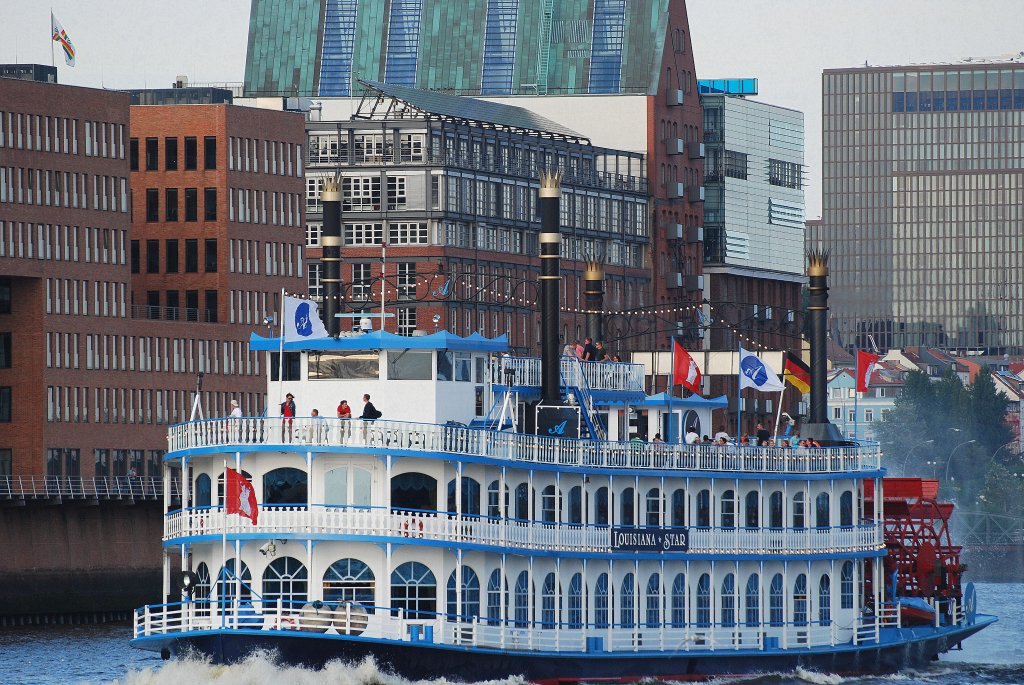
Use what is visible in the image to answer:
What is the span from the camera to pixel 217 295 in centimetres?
14388

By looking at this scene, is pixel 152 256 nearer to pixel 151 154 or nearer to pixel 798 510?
pixel 151 154

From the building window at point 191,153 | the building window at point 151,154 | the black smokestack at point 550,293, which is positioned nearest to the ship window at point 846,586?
the black smokestack at point 550,293

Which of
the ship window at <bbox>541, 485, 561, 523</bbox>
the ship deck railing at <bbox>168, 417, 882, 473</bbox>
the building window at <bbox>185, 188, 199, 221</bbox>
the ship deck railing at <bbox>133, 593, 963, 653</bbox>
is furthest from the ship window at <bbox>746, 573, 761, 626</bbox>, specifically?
the building window at <bbox>185, 188, 199, 221</bbox>

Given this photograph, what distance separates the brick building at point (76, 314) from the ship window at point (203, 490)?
67.4m

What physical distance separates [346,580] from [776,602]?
15157mm

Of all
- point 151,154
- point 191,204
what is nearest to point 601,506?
point 191,204

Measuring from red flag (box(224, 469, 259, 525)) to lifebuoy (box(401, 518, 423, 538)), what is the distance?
10.9ft

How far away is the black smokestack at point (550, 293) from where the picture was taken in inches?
2692

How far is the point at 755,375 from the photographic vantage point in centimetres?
7581

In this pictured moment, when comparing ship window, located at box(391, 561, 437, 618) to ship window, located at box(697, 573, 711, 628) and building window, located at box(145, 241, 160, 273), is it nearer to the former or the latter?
ship window, located at box(697, 573, 711, 628)

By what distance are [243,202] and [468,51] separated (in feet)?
160

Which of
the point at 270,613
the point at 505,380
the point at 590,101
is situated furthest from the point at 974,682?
the point at 590,101

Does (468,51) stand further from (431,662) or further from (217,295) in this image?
(431,662)

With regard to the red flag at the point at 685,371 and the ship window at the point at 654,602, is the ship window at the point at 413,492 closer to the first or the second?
the ship window at the point at 654,602
